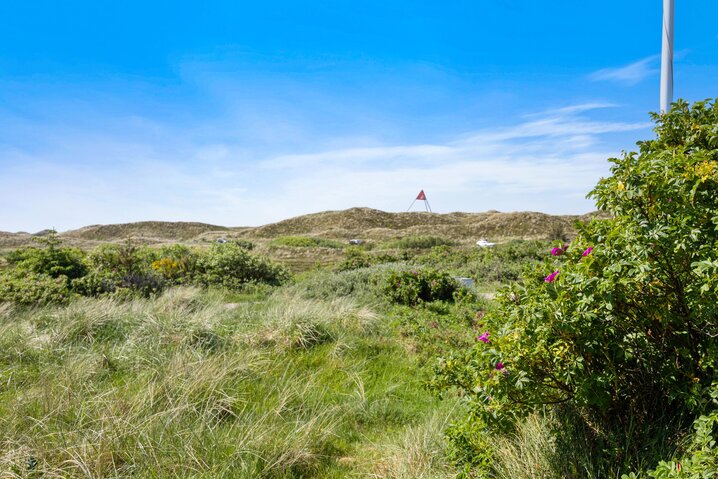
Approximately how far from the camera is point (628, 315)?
96.3 inches

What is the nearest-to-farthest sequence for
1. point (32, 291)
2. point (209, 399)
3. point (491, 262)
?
point (209, 399), point (32, 291), point (491, 262)

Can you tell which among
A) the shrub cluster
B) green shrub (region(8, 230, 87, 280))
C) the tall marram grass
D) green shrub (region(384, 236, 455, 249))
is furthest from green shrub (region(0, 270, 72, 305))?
green shrub (region(384, 236, 455, 249))

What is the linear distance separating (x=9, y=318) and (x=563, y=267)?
8061 millimetres

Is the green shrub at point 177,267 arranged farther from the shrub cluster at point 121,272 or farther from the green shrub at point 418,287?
the green shrub at point 418,287

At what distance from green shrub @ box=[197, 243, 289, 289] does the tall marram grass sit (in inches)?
232

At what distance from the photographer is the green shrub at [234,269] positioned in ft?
41.6

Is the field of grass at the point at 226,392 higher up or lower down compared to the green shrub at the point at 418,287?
lower down

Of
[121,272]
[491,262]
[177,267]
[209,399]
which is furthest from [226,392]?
[491,262]

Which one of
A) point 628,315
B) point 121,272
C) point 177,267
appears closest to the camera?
point 628,315

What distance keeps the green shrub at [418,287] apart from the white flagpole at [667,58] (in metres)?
5.16

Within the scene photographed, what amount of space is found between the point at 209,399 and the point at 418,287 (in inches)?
223

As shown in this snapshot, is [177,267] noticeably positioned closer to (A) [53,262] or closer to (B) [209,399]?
(A) [53,262]

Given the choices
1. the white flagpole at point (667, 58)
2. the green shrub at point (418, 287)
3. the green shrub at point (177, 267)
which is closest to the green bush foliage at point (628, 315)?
the white flagpole at point (667, 58)

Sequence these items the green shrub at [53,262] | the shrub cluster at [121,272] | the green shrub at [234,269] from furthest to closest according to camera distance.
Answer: the green shrub at [234,269] < the green shrub at [53,262] < the shrub cluster at [121,272]
